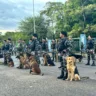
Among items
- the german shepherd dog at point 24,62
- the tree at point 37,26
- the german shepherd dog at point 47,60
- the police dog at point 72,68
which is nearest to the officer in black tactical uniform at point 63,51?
the police dog at point 72,68

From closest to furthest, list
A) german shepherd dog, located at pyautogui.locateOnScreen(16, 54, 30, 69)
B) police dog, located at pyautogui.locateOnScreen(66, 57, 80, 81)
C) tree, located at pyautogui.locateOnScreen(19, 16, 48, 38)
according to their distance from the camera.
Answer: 1. police dog, located at pyautogui.locateOnScreen(66, 57, 80, 81)
2. german shepherd dog, located at pyautogui.locateOnScreen(16, 54, 30, 69)
3. tree, located at pyautogui.locateOnScreen(19, 16, 48, 38)

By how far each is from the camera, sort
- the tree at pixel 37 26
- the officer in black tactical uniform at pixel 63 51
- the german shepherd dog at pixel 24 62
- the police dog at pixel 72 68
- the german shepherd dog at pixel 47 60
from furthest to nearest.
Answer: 1. the tree at pixel 37 26
2. the german shepherd dog at pixel 47 60
3. the german shepherd dog at pixel 24 62
4. the officer in black tactical uniform at pixel 63 51
5. the police dog at pixel 72 68

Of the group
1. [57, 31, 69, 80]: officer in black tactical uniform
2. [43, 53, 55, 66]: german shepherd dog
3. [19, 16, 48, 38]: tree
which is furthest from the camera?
[19, 16, 48, 38]: tree

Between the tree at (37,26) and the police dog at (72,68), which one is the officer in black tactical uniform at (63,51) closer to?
the police dog at (72,68)

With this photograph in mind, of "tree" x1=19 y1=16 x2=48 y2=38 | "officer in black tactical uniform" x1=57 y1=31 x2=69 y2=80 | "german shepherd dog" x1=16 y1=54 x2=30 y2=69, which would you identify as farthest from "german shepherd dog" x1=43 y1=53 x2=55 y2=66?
"tree" x1=19 y1=16 x2=48 y2=38

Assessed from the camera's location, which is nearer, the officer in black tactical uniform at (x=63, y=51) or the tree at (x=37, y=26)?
the officer in black tactical uniform at (x=63, y=51)

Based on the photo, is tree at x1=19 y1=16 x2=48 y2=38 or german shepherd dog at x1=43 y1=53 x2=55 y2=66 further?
tree at x1=19 y1=16 x2=48 y2=38

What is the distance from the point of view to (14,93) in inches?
341

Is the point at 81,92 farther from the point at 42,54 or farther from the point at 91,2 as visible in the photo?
the point at 91,2

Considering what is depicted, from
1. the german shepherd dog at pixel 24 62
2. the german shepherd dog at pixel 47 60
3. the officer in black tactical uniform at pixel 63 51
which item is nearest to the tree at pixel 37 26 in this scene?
the german shepherd dog at pixel 47 60

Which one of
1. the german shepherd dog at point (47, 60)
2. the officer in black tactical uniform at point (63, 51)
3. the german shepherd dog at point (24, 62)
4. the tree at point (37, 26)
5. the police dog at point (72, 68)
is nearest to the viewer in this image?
the police dog at point (72, 68)

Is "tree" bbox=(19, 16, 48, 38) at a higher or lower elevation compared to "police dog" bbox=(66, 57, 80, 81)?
higher

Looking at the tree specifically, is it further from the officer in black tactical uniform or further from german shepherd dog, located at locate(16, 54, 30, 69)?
the officer in black tactical uniform

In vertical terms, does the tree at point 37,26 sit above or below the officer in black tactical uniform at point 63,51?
above
